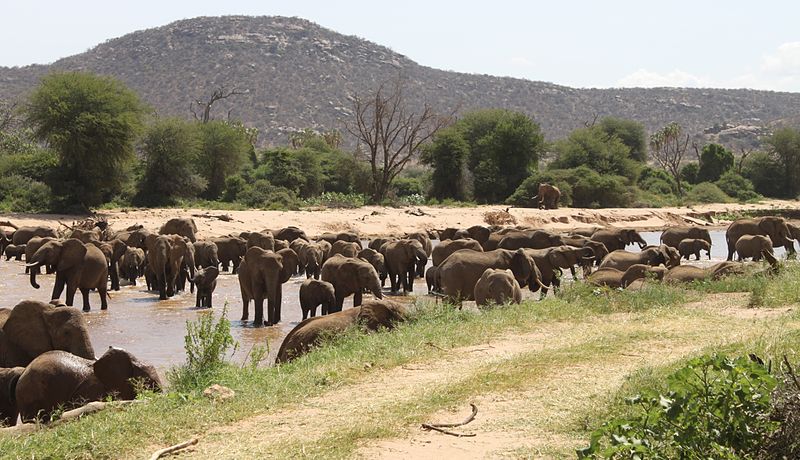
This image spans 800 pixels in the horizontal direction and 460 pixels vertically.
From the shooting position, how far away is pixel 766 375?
17.3 ft

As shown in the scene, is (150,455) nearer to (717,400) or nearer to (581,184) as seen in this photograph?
(717,400)

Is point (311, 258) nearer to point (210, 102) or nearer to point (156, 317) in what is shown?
point (156, 317)

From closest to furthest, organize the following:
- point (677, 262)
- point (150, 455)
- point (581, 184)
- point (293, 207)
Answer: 1. point (150, 455)
2. point (677, 262)
3. point (293, 207)
4. point (581, 184)

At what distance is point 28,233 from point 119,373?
24378mm

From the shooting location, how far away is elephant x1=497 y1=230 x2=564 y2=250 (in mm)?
25969

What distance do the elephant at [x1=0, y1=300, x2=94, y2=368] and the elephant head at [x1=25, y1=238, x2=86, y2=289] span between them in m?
8.12

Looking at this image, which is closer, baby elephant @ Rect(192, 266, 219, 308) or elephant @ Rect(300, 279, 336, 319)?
elephant @ Rect(300, 279, 336, 319)

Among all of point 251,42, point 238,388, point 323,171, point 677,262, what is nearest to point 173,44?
point 251,42

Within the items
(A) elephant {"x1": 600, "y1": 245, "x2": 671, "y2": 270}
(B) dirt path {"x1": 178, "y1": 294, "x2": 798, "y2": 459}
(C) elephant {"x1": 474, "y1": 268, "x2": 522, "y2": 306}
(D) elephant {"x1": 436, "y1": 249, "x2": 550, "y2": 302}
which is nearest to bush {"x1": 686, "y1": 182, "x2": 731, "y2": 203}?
(A) elephant {"x1": 600, "y1": 245, "x2": 671, "y2": 270}

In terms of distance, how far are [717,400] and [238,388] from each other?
477 cm

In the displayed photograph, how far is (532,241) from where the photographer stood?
1027 inches

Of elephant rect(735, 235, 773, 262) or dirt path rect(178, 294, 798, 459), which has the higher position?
dirt path rect(178, 294, 798, 459)

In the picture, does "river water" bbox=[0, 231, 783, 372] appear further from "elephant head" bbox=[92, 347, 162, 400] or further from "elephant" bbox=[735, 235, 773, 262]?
"elephant" bbox=[735, 235, 773, 262]

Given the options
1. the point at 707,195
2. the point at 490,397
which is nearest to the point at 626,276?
the point at 490,397
